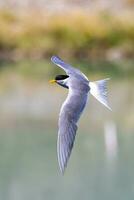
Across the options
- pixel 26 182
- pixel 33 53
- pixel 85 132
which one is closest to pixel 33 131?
pixel 85 132

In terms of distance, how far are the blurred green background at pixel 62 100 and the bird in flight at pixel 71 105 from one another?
7.24 feet

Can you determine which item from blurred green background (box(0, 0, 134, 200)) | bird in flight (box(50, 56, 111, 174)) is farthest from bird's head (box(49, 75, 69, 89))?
blurred green background (box(0, 0, 134, 200))

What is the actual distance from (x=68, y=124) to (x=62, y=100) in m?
6.70

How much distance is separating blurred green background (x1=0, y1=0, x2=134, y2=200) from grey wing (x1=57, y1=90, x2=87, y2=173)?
2371 mm

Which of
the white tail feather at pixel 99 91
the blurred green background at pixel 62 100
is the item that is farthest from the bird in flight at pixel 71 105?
the blurred green background at pixel 62 100

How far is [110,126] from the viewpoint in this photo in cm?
828

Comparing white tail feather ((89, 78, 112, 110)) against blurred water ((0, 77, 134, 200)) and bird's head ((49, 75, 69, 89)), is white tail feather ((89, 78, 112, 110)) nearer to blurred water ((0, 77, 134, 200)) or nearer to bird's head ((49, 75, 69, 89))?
bird's head ((49, 75, 69, 89))

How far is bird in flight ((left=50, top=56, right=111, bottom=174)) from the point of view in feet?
10.0

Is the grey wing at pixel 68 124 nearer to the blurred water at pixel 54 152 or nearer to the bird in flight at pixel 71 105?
the bird in flight at pixel 71 105

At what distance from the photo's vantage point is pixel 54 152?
7.18 meters

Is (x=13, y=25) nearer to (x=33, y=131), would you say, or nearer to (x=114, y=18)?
(x=114, y=18)

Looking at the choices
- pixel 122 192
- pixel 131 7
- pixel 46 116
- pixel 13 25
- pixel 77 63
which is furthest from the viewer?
pixel 131 7

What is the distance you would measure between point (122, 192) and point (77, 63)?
7.95 metres

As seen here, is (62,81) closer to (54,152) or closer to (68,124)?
(68,124)
